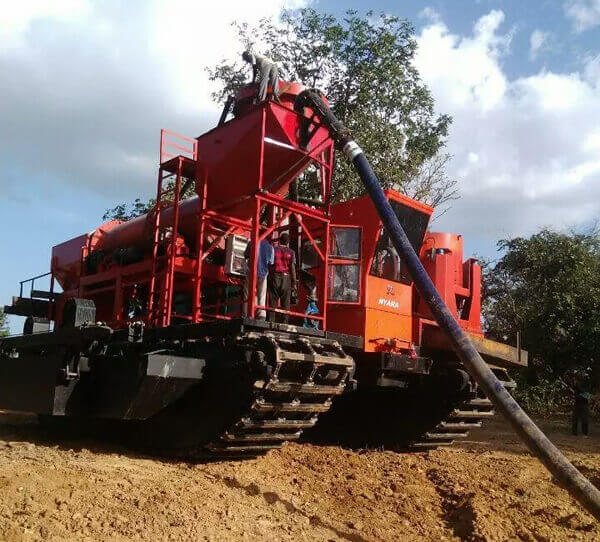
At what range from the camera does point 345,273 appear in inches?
314

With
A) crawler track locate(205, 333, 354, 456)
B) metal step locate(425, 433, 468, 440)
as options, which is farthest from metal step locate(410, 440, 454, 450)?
crawler track locate(205, 333, 354, 456)

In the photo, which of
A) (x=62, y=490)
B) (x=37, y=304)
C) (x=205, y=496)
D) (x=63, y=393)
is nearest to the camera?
(x=62, y=490)

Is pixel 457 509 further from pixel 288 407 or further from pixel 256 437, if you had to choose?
pixel 256 437

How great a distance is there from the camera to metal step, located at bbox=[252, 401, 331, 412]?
6.03 metres

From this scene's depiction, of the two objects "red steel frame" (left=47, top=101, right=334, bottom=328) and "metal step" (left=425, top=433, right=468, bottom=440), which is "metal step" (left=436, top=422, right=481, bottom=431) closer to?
"metal step" (left=425, top=433, right=468, bottom=440)

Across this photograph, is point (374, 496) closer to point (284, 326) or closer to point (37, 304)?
point (284, 326)

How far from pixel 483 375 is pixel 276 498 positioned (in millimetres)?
2028

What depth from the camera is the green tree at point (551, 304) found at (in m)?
18.4

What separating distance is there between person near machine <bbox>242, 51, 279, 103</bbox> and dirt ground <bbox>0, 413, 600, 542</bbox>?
4.11 meters

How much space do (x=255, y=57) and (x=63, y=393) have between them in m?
4.46

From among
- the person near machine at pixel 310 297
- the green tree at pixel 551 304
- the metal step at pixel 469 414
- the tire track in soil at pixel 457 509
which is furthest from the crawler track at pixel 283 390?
the green tree at pixel 551 304

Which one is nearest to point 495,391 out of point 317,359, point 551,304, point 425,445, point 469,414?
point 317,359

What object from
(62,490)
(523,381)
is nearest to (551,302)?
(523,381)

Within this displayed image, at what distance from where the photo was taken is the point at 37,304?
10367 mm
